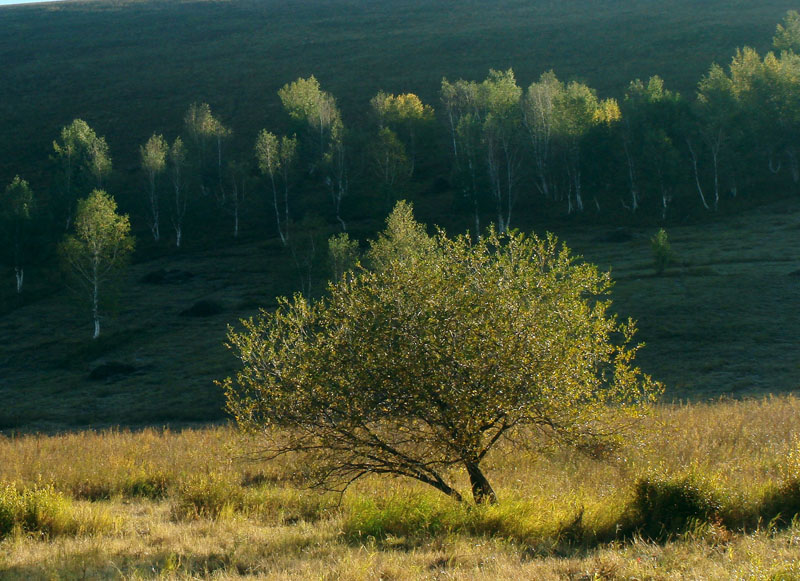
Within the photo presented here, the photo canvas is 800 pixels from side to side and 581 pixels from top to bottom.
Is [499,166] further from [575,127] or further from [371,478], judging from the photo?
[371,478]

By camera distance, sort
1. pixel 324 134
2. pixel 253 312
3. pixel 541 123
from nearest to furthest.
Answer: pixel 253 312, pixel 541 123, pixel 324 134

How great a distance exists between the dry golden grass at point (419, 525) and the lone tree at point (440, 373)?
3.00 feet

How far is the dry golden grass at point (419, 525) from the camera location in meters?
8.91

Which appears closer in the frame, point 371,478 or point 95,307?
point 371,478

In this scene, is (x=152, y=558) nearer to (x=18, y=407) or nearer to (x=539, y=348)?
(x=539, y=348)

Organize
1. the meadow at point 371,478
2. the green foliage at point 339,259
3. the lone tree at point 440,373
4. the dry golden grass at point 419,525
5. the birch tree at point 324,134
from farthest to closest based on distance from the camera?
the birch tree at point 324,134
the green foliage at point 339,259
the lone tree at point 440,373
the meadow at point 371,478
the dry golden grass at point 419,525

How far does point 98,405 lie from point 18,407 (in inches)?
181

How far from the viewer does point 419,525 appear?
11195 mm

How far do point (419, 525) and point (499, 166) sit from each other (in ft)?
204

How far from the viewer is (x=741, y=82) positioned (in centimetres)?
7488

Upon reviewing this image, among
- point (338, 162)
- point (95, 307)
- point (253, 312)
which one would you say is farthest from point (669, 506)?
point (338, 162)

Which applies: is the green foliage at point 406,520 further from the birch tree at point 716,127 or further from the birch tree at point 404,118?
the birch tree at point 404,118

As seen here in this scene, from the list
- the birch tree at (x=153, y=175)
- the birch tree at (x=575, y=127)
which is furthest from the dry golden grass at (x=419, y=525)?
the birch tree at (x=153, y=175)

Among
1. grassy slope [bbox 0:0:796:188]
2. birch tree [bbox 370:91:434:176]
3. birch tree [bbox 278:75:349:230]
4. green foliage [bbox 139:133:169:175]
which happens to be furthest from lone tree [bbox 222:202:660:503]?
grassy slope [bbox 0:0:796:188]
